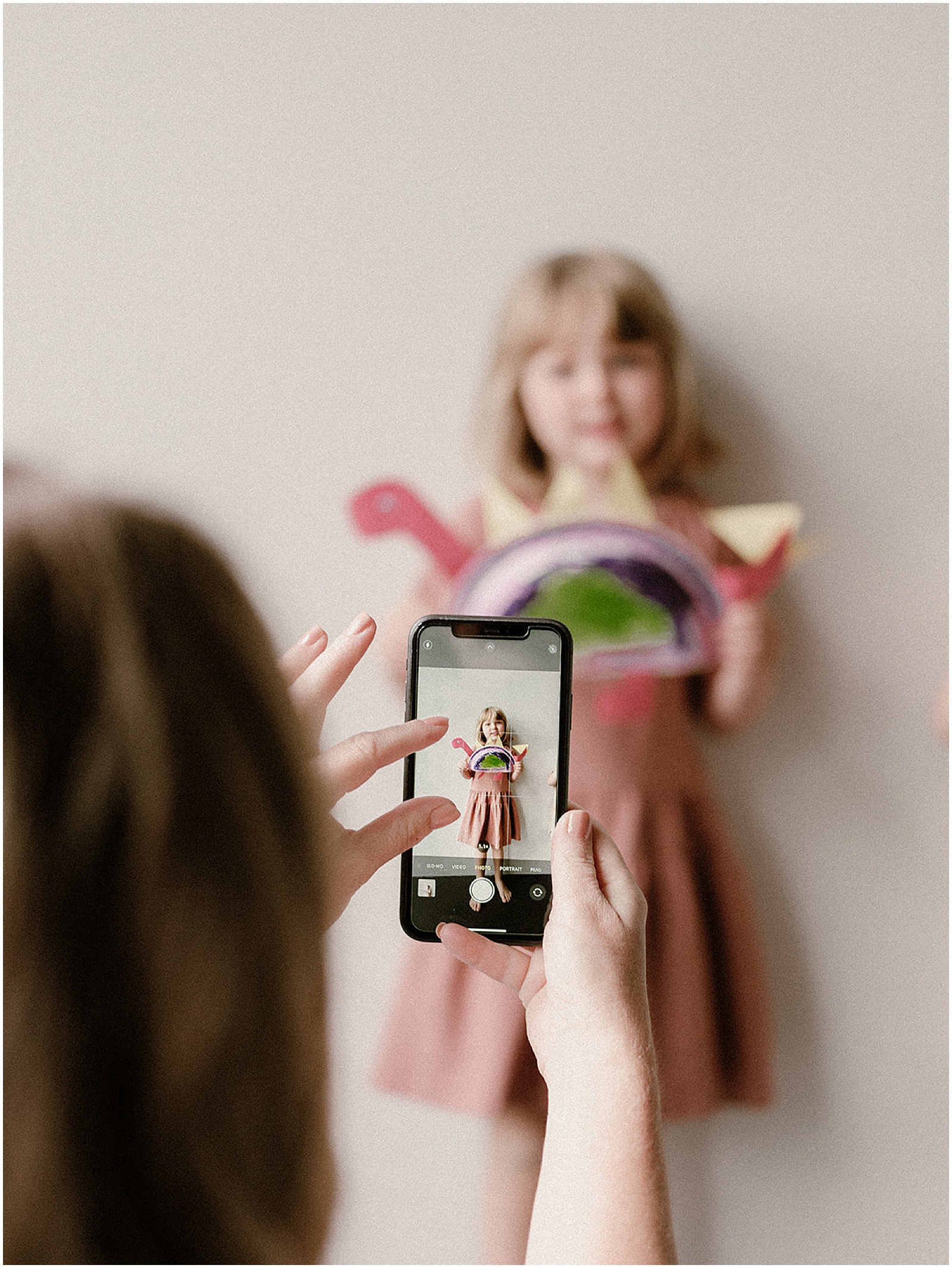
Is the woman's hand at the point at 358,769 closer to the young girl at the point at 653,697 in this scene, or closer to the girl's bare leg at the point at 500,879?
the girl's bare leg at the point at 500,879

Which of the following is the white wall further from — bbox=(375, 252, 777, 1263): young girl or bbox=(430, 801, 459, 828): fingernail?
bbox=(430, 801, 459, 828): fingernail

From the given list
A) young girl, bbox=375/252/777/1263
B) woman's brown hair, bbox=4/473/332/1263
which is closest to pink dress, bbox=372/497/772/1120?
young girl, bbox=375/252/777/1263

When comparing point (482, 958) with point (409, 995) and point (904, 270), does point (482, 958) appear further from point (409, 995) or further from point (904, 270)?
point (904, 270)

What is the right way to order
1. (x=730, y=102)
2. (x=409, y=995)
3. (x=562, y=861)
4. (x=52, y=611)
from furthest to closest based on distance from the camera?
(x=730, y=102)
(x=409, y=995)
(x=562, y=861)
(x=52, y=611)

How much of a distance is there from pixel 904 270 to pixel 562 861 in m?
0.61

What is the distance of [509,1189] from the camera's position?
0.57 m

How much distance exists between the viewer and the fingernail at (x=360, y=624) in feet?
1.31

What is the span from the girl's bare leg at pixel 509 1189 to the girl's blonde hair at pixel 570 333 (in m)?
0.42

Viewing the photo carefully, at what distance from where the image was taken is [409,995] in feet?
1.97

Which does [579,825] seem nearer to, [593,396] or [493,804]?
[493,804]

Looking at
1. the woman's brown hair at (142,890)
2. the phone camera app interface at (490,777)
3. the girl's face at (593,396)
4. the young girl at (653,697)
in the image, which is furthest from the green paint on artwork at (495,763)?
the girl's face at (593,396)

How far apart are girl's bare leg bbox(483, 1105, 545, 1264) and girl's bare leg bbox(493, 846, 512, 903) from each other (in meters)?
0.24

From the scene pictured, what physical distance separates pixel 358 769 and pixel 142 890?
121 millimetres

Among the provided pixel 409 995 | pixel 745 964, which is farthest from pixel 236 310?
pixel 745 964
